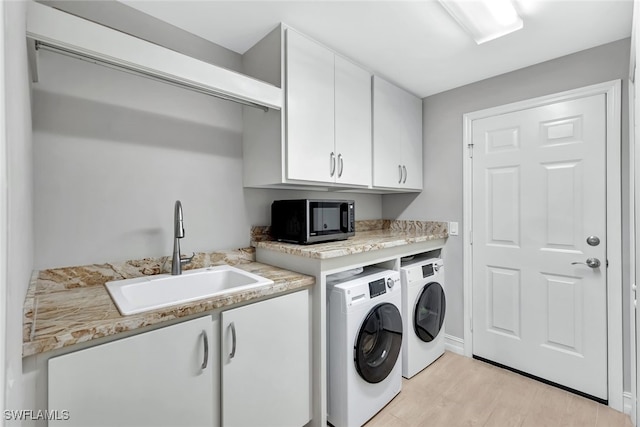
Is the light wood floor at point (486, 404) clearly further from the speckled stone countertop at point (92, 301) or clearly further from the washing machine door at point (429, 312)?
the speckled stone countertop at point (92, 301)

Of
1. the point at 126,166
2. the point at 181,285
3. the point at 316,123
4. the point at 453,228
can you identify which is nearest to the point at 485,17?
the point at 316,123

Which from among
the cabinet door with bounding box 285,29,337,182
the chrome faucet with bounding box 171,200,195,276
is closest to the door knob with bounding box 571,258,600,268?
the cabinet door with bounding box 285,29,337,182

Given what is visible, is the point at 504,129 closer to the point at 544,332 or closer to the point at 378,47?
the point at 378,47

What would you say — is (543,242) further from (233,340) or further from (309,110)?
(233,340)

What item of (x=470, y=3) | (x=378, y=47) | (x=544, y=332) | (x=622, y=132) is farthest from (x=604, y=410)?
(x=378, y=47)

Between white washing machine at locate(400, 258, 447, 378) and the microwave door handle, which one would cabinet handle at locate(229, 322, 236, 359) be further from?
white washing machine at locate(400, 258, 447, 378)

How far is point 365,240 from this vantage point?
2.18 meters

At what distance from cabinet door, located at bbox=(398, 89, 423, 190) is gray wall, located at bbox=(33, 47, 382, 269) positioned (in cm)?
143

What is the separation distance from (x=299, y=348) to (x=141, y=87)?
65.9 inches

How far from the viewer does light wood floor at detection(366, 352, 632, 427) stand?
1.76 metres

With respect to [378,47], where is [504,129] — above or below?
below

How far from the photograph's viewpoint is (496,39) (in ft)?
6.09

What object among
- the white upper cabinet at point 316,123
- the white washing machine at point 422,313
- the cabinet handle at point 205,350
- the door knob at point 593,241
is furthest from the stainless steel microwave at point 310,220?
the door knob at point 593,241

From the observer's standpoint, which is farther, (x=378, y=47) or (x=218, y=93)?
(x=378, y=47)
